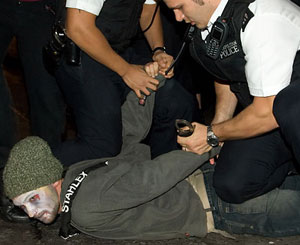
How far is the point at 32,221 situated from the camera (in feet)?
9.47

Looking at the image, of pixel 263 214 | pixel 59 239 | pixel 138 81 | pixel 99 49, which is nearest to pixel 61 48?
pixel 99 49

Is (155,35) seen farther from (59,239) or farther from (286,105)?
(59,239)

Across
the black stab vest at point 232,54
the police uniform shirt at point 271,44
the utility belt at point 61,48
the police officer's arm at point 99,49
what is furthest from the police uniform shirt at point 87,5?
the police uniform shirt at point 271,44

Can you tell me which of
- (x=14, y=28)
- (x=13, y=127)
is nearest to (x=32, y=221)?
(x=13, y=127)

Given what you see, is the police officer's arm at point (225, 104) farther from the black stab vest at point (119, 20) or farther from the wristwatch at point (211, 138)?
the black stab vest at point (119, 20)

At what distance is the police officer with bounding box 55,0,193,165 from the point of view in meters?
2.83

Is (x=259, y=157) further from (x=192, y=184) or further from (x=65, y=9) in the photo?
(x=65, y=9)

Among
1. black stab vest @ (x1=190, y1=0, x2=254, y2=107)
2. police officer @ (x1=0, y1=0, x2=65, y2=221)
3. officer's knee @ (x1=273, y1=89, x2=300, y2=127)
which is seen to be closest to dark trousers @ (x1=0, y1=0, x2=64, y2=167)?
police officer @ (x1=0, y1=0, x2=65, y2=221)

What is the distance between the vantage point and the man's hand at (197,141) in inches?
104

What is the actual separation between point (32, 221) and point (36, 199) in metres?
0.43

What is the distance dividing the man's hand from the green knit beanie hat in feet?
2.10

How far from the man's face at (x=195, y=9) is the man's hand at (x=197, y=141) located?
0.50 meters

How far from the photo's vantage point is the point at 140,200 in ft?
8.23

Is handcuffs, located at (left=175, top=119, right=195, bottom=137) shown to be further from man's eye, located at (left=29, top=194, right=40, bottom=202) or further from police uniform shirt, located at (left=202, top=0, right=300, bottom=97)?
man's eye, located at (left=29, top=194, right=40, bottom=202)
